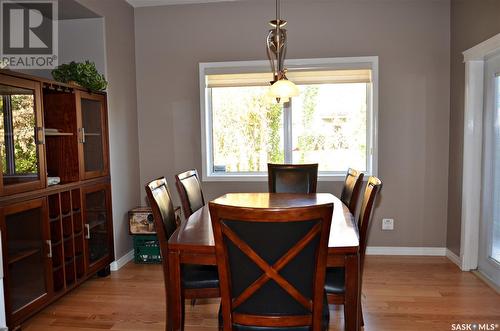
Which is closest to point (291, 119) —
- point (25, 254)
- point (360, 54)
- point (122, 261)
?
point (360, 54)

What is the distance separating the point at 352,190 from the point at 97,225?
2.19m

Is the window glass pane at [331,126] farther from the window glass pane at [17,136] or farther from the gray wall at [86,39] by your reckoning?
the window glass pane at [17,136]

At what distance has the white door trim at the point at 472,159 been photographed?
3344 mm

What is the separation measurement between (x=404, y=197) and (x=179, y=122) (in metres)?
2.47

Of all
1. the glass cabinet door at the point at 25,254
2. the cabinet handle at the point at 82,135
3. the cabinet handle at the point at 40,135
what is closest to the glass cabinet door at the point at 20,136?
the cabinet handle at the point at 40,135

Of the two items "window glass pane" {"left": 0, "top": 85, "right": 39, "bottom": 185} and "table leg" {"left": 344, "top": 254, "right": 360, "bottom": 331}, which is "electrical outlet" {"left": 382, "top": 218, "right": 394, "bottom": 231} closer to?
"table leg" {"left": 344, "top": 254, "right": 360, "bottom": 331}

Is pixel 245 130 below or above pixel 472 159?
above

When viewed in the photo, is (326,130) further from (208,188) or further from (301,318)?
(301,318)

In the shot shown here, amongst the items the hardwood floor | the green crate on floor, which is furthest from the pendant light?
the green crate on floor

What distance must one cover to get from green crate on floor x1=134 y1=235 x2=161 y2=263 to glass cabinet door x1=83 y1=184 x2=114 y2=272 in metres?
0.31

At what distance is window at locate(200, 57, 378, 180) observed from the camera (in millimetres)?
3947

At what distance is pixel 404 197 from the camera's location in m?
3.96

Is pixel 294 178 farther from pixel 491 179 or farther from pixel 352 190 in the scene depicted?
pixel 491 179

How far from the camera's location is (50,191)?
2715 millimetres
